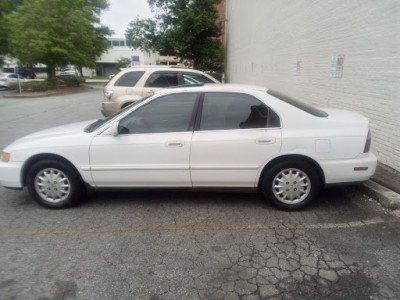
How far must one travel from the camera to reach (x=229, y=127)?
3.68m

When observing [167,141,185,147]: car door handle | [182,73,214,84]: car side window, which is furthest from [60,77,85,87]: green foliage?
[167,141,185,147]: car door handle

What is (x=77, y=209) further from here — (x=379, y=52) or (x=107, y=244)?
(x=379, y=52)

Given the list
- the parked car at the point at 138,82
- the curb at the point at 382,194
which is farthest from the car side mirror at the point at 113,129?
the parked car at the point at 138,82

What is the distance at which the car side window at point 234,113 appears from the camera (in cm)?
366

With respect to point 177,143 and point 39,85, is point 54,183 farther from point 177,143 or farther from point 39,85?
point 39,85

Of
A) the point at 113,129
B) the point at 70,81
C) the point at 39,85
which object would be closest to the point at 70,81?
the point at 70,81

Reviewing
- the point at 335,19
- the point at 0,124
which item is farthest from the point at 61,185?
the point at 0,124

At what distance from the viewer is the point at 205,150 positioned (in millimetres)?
3611

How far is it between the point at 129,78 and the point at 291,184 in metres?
5.83

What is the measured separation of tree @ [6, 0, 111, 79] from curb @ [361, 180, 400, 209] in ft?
74.3

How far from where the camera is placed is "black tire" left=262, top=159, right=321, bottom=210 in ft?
11.8

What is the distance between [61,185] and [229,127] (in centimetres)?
228

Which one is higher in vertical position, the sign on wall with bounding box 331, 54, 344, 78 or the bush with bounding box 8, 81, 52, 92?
the sign on wall with bounding box 331, 54, 344, 78

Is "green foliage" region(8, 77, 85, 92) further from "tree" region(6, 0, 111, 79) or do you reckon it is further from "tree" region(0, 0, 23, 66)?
"tree" region(0, 0, 23, 66)
